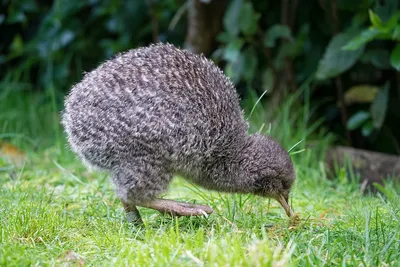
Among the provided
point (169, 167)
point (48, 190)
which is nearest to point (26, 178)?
point (48, 190)

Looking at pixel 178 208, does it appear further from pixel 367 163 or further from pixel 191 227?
pixel 367 163

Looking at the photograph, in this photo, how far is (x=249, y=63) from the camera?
6.68 meters

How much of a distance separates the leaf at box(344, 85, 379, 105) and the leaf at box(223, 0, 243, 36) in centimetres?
139

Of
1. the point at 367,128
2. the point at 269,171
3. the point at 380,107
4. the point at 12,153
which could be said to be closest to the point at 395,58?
the point at 380,107

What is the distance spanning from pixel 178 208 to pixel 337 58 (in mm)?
2669

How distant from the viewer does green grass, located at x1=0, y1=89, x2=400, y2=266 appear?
3.26 m

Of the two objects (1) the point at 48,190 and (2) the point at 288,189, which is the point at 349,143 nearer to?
(2) the point at 288,189

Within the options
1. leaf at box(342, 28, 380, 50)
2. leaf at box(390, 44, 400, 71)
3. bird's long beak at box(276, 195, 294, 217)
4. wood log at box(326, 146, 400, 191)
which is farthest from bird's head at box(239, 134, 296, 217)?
wood log at box(326, 146, 400, 191)

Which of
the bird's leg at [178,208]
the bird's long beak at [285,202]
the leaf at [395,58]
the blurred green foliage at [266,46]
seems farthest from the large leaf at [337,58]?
the bird's leg at [178,208]

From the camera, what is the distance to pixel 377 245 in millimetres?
3518

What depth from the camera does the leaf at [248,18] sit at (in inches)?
250

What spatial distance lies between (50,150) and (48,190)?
58.4 inches

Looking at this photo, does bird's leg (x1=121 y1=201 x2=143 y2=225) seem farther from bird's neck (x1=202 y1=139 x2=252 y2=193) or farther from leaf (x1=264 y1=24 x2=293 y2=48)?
leaf (x1=264 y1=24 x2=293 y2=48)

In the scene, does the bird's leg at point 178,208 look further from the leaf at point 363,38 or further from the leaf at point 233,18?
the leaf at point 233,18
